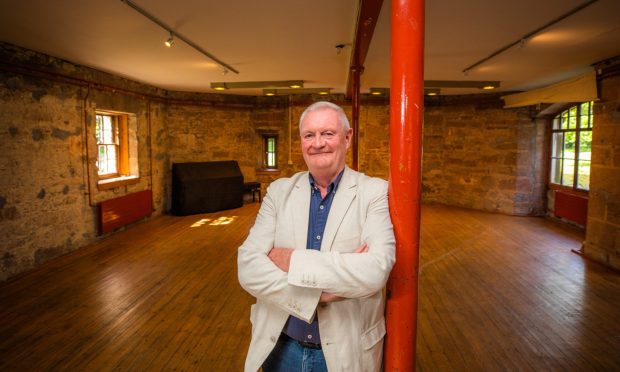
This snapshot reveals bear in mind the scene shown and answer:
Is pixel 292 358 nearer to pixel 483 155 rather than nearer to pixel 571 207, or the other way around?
pixel 571 207

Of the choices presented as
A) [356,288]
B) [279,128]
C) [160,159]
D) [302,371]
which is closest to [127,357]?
[302,371]

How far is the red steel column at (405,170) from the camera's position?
1.17m

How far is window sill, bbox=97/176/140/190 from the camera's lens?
6568 mm

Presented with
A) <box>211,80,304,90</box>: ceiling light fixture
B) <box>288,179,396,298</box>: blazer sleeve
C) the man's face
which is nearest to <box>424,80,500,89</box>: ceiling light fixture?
<box>211,80,304,90</box>: ceiling light fixture

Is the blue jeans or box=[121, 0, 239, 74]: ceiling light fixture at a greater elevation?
box=[121, 0, 239, 74]: ceiling light fixture

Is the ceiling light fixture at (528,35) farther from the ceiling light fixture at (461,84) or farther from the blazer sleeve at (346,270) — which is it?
the blazer sleeve at (346,270)

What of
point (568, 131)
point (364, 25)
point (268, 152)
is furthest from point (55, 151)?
point (568, 131)

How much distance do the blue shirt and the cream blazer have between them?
0.03 meters

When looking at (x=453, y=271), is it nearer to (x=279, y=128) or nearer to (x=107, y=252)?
(x=107, y=252)

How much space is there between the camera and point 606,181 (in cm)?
523

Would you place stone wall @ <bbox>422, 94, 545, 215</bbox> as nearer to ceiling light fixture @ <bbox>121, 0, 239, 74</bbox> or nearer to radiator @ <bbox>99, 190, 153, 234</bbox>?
ceiling light fixture @ <bbox>121, 0, 239, 74</bbox>

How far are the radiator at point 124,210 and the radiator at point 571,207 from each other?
853 centimetres

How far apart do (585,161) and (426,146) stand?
3499 mm

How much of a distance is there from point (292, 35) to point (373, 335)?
12.5 feet
